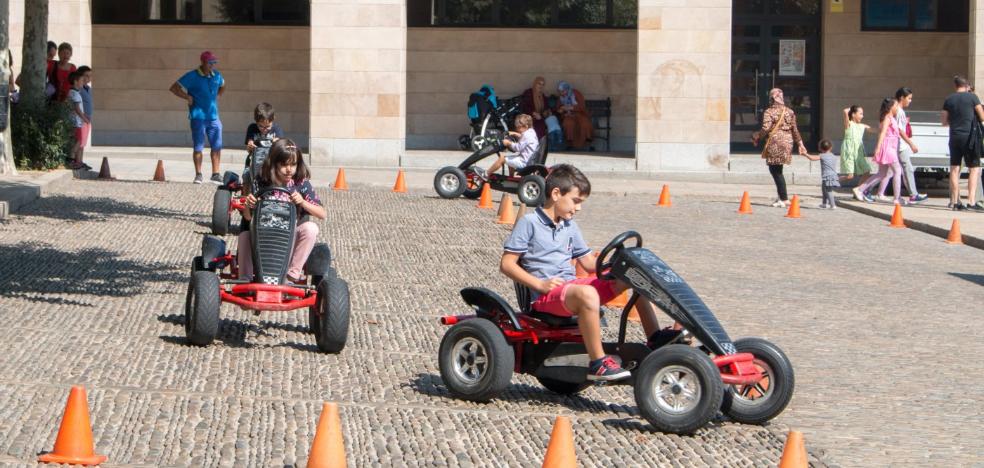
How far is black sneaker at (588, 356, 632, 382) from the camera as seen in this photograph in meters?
7.30

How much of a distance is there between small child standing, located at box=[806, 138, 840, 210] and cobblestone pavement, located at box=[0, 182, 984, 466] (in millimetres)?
3524

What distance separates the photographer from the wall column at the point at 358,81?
87.0 feet

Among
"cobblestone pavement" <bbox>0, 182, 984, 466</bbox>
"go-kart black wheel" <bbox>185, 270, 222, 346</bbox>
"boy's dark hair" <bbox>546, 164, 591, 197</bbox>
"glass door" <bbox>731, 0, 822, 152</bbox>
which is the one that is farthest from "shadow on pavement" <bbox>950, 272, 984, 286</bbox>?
"glass door" <bbox>731, 0, 822, 152</bbox>

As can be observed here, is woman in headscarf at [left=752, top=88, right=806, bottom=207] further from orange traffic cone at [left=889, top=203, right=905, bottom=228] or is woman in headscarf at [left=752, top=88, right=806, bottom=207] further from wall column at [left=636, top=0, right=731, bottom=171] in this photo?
wall column at [left=636, top=0, right=731, bottom=171]

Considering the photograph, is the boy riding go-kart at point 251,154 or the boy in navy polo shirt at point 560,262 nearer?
the boy in navy polo shirt at point 560,262

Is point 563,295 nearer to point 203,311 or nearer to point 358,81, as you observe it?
point 203,311

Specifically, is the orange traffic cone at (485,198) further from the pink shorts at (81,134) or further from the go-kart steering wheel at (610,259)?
the go-kart steering wheel at (610,259)

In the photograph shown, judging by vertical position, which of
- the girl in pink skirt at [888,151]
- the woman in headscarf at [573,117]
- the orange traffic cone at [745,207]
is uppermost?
the woman in headscarf at [573,117]

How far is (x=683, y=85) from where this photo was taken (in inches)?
1030

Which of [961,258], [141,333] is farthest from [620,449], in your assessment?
[961,258]

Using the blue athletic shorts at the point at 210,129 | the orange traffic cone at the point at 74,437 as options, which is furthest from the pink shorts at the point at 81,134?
the orange traffic cone at the point at 74,437

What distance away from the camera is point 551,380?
7.80m

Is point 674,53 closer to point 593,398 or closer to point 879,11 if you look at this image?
point 879,11

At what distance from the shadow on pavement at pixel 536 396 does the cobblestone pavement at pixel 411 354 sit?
0.07 ft
